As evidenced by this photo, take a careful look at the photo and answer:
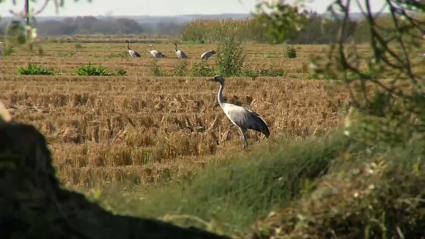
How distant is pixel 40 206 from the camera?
735cm

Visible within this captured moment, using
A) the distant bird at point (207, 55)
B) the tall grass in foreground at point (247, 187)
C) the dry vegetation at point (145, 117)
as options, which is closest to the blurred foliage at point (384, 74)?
the tall grass in foreground at point (247, 187)

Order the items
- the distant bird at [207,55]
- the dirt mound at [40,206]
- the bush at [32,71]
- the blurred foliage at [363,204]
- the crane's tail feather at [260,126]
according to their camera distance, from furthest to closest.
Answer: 1. the distant bird at [207,55]
2. the bush at [32,71]
3. the crane's tail feather at [260,126]
4. the blurred foliage at [363,204]
5. the dirt mound at [40,206]

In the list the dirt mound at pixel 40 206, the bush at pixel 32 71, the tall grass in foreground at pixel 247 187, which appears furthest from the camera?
the bush at pixel 32 71

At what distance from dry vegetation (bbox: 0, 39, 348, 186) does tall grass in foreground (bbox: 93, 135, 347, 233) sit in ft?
14.8

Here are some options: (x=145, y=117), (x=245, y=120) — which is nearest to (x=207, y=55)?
(x=145, y=117)

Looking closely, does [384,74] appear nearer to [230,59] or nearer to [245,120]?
[245,120]

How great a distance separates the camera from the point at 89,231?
24.9ft

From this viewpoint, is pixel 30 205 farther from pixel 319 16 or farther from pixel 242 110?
pixel 242 110

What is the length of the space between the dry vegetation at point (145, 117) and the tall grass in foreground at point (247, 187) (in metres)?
4.52

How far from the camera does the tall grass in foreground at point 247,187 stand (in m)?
8.86

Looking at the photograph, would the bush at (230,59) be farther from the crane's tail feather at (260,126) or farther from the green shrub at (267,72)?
the crane's tail feather at (260,126)

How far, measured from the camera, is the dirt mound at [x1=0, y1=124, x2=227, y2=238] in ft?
23.7

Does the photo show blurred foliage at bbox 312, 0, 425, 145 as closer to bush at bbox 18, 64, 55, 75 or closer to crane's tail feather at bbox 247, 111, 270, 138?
crane's tail feather at bbox 247, 111, 270, 138

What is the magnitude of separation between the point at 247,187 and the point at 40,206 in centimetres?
271
